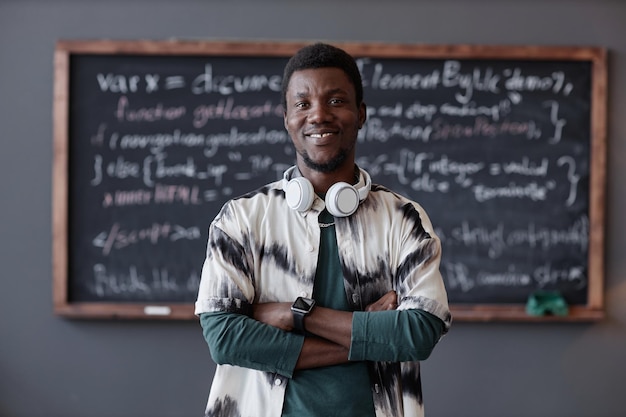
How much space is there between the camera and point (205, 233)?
2.74 metres

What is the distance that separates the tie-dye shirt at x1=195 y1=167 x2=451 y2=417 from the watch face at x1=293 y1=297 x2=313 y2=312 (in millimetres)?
29

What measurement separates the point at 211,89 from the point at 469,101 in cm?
103

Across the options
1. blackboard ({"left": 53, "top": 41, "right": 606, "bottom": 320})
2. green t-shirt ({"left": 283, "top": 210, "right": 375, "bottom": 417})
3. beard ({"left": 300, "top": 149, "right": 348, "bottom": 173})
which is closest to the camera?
green t-shirt ({"left": 283, "top": 210, "right": 375, "bottom": 417})

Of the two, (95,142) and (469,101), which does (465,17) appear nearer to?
(469,101)

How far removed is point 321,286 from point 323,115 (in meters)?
0.32

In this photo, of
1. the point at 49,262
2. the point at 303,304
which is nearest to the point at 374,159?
the point at 49,262

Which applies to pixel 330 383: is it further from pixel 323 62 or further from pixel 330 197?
pixel 323 62

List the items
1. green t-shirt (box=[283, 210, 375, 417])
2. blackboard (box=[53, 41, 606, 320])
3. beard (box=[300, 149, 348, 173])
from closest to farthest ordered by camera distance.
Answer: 1. green t-shirt (box=[283, 210, 375, 417])
2. beard (box=[300, 149, 348, 173])
3. blackboard (box=[53, 41, 606, 320])

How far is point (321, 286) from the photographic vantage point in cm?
131

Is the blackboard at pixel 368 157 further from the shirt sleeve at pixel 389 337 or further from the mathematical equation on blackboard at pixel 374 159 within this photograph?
the shirt sleeve at pixel 389 337

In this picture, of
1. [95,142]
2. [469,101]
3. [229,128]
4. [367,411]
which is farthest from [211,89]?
[367,411]

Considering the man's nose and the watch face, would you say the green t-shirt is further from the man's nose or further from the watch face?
the man's nose

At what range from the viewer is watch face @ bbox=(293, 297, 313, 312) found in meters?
1.25

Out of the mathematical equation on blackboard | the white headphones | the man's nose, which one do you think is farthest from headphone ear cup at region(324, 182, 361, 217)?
the mathematical equation on blackboard
